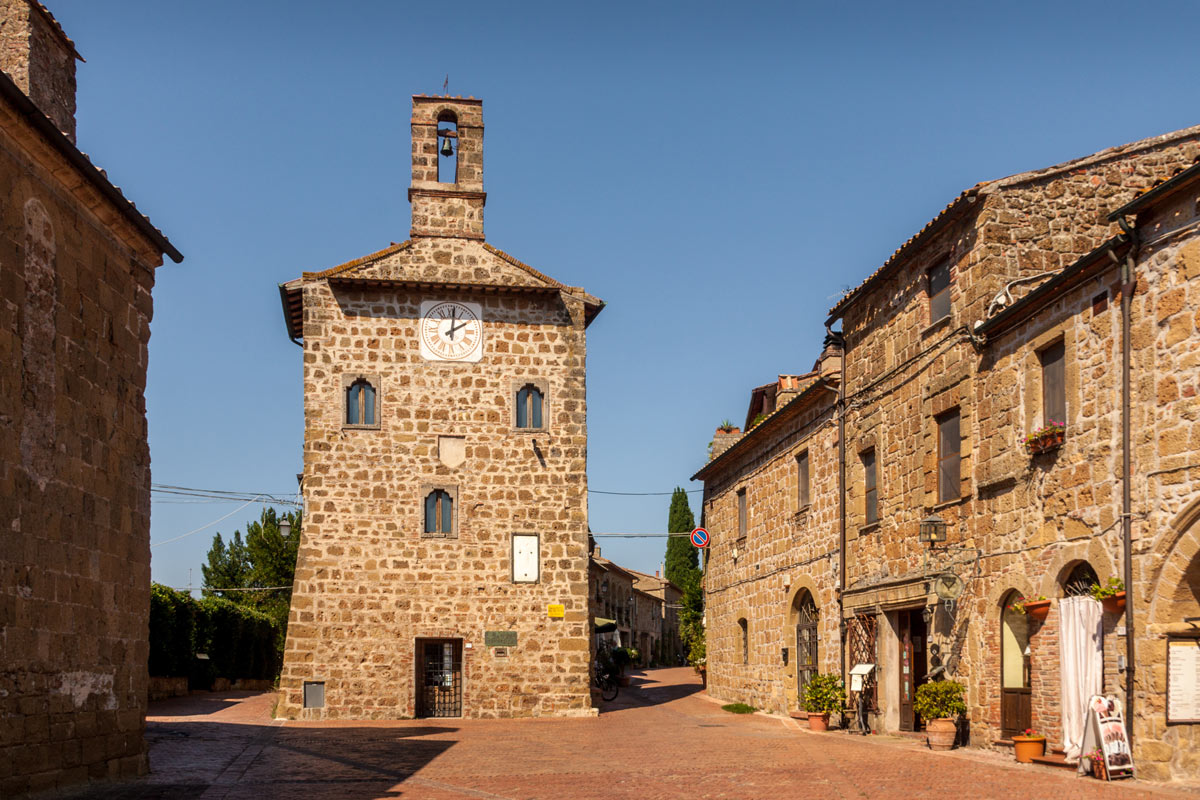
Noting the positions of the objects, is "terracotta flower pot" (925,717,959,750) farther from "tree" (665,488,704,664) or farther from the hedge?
"tree" (665,488,704,664)

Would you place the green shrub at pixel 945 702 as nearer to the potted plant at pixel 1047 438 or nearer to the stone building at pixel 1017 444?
the stone building at pixel 1017 444

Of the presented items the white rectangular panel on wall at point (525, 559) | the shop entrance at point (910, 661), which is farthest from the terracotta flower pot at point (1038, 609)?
the white rectangular panel on wall at point (525, 559)

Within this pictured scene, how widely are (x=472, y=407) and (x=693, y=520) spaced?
140 ft

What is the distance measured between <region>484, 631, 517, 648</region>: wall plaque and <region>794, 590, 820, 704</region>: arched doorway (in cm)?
546

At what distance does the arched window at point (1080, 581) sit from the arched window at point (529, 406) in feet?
40.2

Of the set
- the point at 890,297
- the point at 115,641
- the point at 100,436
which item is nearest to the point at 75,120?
the point at 100,436

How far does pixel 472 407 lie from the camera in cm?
2386

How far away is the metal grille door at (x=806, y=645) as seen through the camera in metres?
22.2

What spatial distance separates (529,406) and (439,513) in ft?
9.13

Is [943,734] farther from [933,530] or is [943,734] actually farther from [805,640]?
[805,640]

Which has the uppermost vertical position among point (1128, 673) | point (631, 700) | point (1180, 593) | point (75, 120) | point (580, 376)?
point (75, 120)

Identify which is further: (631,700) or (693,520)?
(693,520)

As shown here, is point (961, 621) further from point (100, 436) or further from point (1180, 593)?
point (100, 436)

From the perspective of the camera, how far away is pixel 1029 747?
13859 mm
